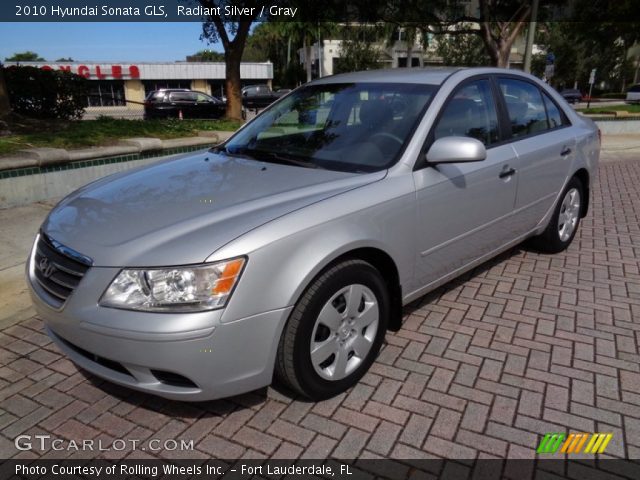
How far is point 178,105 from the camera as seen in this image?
897 inches

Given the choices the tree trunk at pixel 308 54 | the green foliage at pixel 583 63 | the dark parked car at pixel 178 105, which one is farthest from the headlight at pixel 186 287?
the green foliage at pixel 583 63

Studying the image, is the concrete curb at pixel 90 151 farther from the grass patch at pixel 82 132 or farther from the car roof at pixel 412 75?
the car roof at pixel 412 75

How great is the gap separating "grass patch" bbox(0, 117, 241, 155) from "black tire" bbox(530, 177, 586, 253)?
565 centimetres

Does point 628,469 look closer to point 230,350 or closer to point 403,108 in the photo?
point 230,350

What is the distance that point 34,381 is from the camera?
118 inches

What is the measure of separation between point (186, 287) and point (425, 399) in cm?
143

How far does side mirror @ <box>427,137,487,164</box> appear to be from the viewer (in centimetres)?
293

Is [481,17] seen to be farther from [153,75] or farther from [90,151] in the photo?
[153,75]

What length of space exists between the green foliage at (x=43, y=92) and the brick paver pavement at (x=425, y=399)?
7262 millimetres

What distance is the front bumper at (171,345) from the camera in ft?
7.13

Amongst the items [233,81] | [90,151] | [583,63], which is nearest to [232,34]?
[233,81]

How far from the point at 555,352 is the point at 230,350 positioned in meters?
2.12

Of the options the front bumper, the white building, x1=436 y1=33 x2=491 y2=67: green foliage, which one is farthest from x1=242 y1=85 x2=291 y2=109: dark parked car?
the front bumper

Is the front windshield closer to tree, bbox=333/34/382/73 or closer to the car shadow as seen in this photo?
the car shadow
